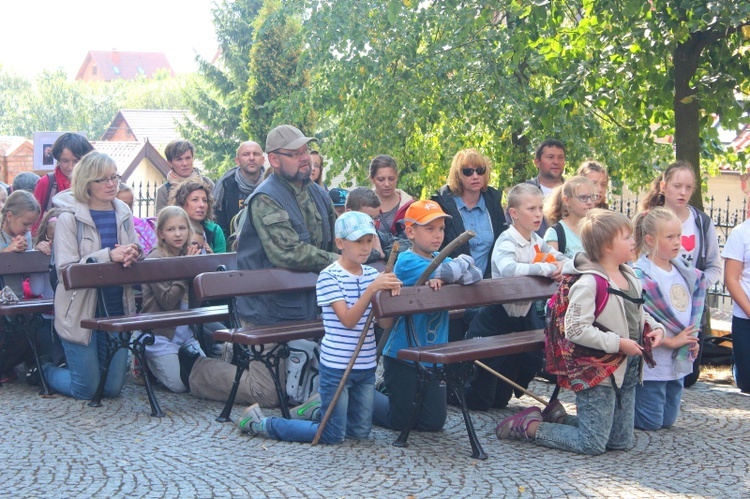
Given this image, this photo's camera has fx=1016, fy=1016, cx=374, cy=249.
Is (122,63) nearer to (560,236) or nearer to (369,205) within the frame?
(369,205)

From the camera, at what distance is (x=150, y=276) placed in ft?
25.3

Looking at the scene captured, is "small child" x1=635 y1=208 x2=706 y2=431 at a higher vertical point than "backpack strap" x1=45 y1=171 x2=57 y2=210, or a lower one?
lower

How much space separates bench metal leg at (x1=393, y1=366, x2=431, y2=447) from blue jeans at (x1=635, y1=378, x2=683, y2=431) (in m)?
1.60

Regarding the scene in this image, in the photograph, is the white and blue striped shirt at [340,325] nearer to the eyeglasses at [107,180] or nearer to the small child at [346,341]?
the small child at [346,341]

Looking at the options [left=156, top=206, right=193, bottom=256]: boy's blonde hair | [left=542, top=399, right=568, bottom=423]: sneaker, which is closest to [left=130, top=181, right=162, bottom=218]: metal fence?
[left=156, top=206, right=193, bottom=256]: boy's blonde hair

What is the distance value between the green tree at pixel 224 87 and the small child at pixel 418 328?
38.8 m

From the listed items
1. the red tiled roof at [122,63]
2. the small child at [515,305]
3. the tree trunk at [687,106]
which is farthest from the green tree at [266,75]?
the red tiled roof at [122,63]

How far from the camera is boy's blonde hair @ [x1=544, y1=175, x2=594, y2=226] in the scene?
7.72m

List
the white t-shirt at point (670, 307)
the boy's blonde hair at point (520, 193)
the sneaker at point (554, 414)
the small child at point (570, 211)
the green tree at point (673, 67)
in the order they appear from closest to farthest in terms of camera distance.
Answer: the sneaker at point (554, 414) < the white t-shirt at point (670, 307) < the boy's blonde hair at point (520, 193) < the small child at point (570, 211) < the green tree at point (673, 67)

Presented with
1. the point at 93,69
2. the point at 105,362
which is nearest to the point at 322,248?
the point at 105,362

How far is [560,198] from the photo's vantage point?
7.91 meters

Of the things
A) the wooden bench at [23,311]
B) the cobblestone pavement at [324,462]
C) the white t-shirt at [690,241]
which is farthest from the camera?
the white t-shirt at [690,241]

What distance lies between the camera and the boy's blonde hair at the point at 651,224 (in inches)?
271

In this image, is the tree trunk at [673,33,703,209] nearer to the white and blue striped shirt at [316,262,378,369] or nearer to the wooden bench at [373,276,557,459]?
the wooden bench at [373,276,557,459]
